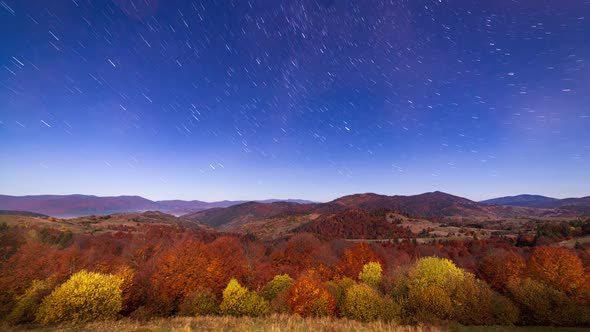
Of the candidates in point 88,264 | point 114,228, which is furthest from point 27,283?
point 114,228

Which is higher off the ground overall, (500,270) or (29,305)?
(29,305)

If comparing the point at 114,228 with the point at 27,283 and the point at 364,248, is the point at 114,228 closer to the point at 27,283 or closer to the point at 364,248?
the point at 27,283

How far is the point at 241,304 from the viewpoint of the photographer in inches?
1721

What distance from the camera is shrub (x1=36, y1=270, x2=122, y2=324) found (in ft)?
106

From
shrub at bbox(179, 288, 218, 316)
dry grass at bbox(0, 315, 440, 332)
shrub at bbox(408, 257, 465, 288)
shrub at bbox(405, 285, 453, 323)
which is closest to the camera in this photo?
dry grass at bbox(0, 315, 440, 332)

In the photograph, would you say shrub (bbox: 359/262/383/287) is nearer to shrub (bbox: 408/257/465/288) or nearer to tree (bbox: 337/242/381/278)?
shrub (bbox: 408/257/465/288)

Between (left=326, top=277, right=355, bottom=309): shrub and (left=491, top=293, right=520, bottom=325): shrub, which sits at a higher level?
(left=491, top=293, right=520, bottom=325): shrub

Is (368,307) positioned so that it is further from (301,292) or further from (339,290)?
(339,290)

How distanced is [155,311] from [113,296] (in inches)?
647

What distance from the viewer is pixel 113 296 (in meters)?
35.7

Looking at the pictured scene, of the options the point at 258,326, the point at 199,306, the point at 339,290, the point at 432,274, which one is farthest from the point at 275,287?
the point at 258,326

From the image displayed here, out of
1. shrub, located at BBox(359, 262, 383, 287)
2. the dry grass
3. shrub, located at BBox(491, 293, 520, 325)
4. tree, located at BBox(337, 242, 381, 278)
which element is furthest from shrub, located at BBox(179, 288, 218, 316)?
tree, located at BBox(337, 242, 381, 278)

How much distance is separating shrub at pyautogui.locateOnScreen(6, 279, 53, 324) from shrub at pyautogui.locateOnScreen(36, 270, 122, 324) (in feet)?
23.2

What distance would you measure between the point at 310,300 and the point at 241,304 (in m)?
11.8
